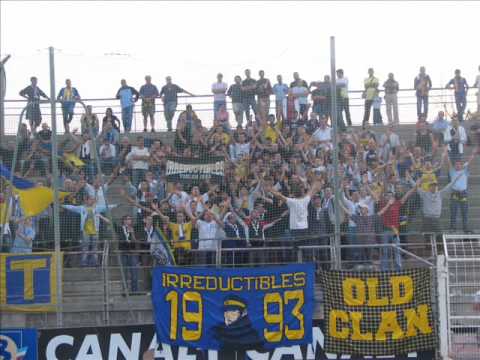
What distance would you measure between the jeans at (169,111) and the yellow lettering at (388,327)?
417 cm

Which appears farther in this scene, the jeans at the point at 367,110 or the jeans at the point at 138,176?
the jeans at the point at 367,110

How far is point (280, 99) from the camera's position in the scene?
48.3ft

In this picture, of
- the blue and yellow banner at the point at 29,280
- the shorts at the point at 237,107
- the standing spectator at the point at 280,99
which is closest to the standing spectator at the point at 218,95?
the shorts at the point at 237,107

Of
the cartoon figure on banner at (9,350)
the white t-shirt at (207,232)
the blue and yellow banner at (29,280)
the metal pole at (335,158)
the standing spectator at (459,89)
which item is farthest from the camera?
the standing spectator at (459,89)

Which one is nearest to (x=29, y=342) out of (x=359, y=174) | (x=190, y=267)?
(x=190, y=267)

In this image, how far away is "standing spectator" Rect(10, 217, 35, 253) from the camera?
14.3 meters

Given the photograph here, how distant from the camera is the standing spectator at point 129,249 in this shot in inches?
572

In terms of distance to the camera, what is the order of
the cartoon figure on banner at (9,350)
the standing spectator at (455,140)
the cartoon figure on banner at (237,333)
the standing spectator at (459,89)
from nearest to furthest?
1. the cartoon figure on banner at (9,350)
2. the cartoon figure on banner at (237,333)
3. the standing spectator at (455,140)
4. the standing spectator at (459,89)

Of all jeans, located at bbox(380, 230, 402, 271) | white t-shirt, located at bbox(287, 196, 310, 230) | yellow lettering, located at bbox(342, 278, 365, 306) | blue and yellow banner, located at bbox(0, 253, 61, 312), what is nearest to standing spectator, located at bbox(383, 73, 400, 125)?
jeans, located at bbox(380, 230, 402, 271)

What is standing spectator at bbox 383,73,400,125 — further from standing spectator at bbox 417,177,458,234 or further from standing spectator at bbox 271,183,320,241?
standing spectator at bbox 271,183,320,241

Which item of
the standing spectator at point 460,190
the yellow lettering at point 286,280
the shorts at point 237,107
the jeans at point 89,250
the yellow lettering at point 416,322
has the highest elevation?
the shorts at point 237,107

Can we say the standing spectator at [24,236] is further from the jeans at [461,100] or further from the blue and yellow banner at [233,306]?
the jeans at [461,100]

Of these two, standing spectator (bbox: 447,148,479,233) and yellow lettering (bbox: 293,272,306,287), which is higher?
standing spectator (bbox: 447,148,479,233)

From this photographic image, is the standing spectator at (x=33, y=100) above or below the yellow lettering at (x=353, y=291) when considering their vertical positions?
above
